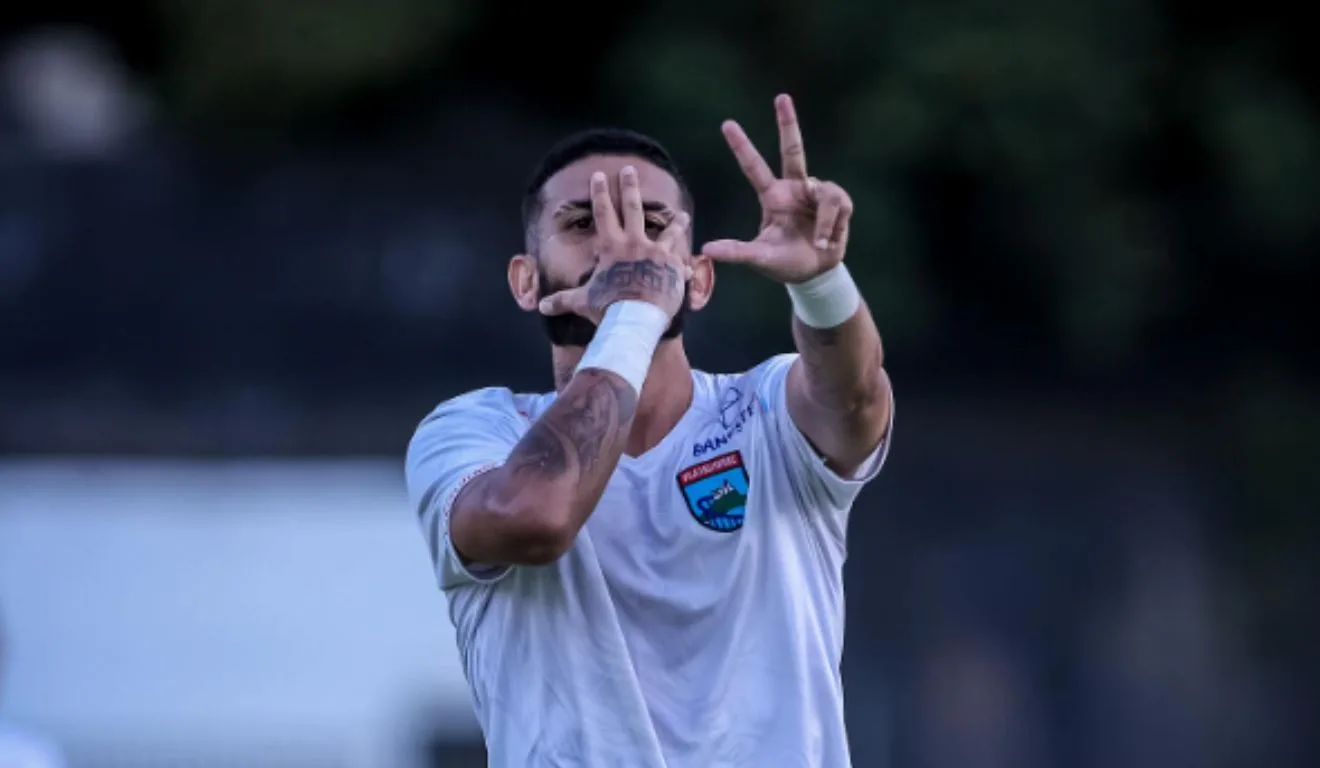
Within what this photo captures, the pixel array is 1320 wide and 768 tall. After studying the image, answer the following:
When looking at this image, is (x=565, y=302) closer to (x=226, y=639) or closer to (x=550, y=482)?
(x=550, y=482)

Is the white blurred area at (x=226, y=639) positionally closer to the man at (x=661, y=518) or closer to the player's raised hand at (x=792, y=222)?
the man at (x=661, y=518)

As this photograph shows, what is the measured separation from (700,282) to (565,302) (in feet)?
0.97

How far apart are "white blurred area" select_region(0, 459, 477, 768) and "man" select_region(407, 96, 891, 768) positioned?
6.25 meters

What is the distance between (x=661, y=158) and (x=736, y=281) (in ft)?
26.4

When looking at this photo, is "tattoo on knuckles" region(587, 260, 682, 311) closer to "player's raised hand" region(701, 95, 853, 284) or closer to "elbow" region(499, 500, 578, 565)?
"player's raised hand" region(701, 95, 853, 284)

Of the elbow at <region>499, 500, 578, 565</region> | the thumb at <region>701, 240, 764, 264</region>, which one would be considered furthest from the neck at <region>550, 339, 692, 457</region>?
the elbow at <region>499, 500, 578, 565</region>

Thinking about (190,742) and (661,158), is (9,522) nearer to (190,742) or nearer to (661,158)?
(190,742)

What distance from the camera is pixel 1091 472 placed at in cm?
1215

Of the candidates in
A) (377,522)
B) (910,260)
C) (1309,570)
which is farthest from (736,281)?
(1309,570)

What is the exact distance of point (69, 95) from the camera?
1324 cm

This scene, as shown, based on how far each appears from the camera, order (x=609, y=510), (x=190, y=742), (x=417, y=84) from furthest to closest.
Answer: (x=417, y=84) → (x=190, y=742) → (x=609, y=510)

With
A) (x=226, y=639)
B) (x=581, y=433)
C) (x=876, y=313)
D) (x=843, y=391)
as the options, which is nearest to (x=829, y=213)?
(x=843, y=391)

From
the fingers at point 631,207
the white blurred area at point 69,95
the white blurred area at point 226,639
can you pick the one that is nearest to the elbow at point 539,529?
the fingers at point 631,207

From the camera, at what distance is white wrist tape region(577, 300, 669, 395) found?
10.9ft
